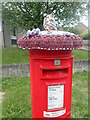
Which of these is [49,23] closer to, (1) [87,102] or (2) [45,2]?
(1) [87,102]

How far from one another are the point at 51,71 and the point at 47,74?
6 cm

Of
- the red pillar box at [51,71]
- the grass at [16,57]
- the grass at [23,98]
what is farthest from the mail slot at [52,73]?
the grass at [16,57]

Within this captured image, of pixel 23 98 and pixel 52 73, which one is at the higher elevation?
pixel 52 73

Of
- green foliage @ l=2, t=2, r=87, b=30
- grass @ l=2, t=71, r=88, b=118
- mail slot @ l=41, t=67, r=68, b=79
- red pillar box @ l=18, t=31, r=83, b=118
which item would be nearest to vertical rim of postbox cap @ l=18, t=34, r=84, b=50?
red pillar box @ l=18, t=31, r=83, b=118

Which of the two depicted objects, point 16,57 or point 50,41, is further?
point 16,57

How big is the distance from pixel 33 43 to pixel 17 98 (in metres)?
2.26

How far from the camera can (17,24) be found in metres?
6.28

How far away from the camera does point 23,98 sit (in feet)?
10.6

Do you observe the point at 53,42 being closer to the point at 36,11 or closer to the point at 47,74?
the point at 47,74

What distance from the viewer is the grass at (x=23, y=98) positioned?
2625 millimetres

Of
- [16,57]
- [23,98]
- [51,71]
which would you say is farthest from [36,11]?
[51,71]

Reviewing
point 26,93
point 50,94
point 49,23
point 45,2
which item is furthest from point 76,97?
point 45,2

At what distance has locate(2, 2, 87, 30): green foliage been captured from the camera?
582cm

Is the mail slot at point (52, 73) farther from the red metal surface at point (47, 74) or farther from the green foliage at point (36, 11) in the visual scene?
the green foliage at point (36, 11)
